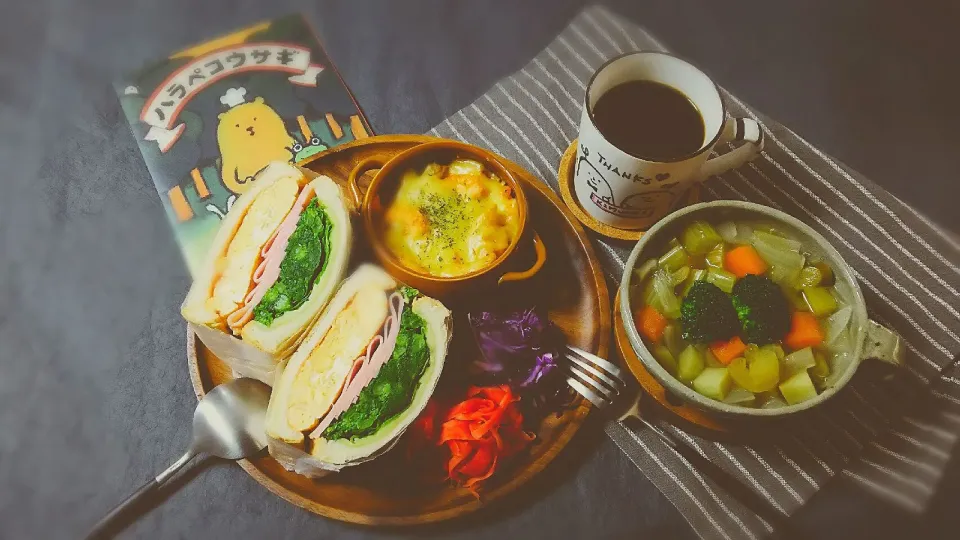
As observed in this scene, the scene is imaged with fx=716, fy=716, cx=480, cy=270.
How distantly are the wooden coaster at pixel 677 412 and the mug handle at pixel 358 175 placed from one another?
0.54 meters

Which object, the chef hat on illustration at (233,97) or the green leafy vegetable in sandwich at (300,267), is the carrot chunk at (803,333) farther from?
the chef hat on illustration at (233,97)

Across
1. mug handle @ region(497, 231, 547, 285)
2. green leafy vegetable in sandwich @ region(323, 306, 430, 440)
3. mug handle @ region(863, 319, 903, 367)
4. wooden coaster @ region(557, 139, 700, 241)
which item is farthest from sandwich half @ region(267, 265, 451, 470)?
mug handle @ region(863, 319, 903, 367)

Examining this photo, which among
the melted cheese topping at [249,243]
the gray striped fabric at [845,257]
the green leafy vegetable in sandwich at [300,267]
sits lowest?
the gray striped fabric at [845,257]

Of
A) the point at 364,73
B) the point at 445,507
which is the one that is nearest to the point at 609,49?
the point at 364,73

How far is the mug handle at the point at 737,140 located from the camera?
1358 mm

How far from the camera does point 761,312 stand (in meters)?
1.25

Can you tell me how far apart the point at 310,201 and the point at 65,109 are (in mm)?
788

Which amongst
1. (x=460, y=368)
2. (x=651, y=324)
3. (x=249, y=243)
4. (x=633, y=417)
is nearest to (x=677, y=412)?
(x=633, y=417)

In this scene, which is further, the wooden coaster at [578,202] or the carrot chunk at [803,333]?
the wooden coaster at [578,202]

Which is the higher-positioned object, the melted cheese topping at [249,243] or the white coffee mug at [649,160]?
the melted cheese topping at [249,243]

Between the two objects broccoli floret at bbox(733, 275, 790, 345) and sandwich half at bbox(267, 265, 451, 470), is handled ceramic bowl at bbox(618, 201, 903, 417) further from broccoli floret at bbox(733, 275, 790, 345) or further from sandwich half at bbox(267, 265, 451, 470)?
sandwich half at bbox(267, 265, 451, 470)

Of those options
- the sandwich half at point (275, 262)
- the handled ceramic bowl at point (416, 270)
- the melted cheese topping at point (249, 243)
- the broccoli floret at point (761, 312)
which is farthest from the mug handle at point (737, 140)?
the melted cheese topping at point (249, 243)

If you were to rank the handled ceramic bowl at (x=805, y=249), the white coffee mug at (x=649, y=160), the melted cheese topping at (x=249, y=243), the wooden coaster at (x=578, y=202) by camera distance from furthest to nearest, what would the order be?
1. the wooden coaster at (x=578, y=202)
2. the melted cheese topping at (x=249, y=243)
3. the white coffee mug at (x=649, y=160)
4. the handled ceramic bowl at (x=805, y=249)

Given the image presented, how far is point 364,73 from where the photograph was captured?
178cm
